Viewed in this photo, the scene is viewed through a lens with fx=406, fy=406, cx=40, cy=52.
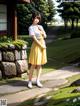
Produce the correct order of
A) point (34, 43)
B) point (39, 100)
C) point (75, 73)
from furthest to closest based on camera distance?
point (75, 73), point (34, 43), point (39, 100)

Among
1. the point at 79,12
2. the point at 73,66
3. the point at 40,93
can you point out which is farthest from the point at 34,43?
the point at 79,12

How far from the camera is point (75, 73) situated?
1392cm

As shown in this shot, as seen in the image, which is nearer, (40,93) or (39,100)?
(39,100)

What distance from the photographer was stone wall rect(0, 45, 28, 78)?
11977 millimetres

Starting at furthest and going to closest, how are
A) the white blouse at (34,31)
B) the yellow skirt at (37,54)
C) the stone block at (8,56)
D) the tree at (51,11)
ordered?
1. the tree at (51,11)
2. the stone block at (8,56)
3. the yellow skirt at (37,54)
4. the white blouse at (34,31)

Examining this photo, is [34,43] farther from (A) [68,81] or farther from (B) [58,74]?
(B) [58,74]

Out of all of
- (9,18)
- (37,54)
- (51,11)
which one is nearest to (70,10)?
(51,11)

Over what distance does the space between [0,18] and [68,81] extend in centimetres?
300

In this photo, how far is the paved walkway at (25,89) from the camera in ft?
31.0

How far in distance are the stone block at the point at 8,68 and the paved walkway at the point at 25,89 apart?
1.79 ft

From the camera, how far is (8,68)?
473 inches

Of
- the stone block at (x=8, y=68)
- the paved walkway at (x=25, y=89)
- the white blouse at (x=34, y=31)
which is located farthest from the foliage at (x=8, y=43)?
the white blouse at (x=34, y=31)

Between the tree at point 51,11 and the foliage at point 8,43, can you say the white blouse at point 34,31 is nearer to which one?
the foliage at point 8,43

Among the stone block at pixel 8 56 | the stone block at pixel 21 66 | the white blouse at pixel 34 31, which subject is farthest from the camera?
the stone block at pixel 21 66
